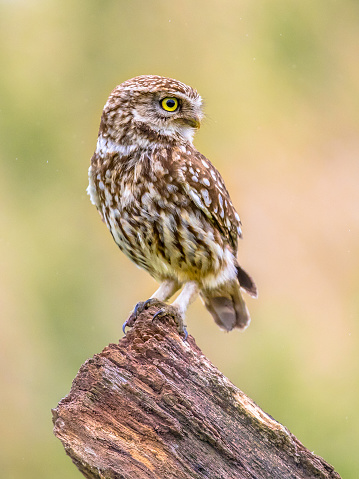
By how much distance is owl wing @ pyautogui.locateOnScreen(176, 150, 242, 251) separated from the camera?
2982 mm

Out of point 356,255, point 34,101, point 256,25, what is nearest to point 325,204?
point 356,255

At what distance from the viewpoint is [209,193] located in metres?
3.06

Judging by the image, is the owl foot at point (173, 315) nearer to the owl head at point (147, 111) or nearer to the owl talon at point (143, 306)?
the owl talon at point (143, 306)

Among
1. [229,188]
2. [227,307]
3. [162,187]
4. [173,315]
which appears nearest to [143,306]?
[173,315]

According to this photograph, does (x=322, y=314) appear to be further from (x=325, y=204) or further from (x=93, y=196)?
(x=93, y=196)

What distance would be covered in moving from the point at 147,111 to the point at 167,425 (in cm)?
131

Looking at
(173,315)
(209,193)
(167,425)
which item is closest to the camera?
(167,425)

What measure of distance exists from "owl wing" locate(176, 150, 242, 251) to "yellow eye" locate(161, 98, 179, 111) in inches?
8.4

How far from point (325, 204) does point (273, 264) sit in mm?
668

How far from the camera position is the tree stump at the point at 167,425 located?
2.25m

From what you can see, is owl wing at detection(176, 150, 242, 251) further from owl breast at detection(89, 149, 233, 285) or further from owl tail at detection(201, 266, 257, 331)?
owl tail at detection(201, 266, 257, 331)

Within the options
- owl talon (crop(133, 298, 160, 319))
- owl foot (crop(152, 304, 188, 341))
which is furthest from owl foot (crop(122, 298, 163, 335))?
owl foot (crop(152, 304, 188, 341))

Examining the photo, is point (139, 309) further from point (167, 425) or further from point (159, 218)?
point (167, 425)

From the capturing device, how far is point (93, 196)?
319 centimetres
